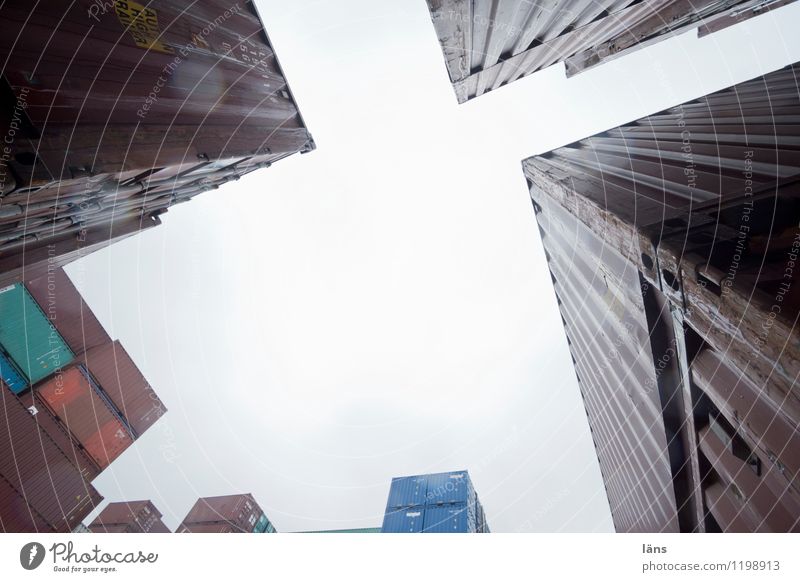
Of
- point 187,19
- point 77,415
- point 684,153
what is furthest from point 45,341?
point 684,153

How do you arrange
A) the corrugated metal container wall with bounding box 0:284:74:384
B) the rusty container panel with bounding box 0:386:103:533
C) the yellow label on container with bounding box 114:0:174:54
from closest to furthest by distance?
1. the yellow label on container with bounding box 114:0:174:54
2. the rusty container panel with bounding box 0:386:103:533
3. the corrugated metal container wall with bounding box 0:284:74:384

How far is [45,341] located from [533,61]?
100 feet

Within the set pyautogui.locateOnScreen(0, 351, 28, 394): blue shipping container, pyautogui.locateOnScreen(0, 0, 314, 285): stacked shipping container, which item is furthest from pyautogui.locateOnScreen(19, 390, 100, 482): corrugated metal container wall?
pyautogui.locateOnScreen(0, 0, 314, 285): stacked shipping container

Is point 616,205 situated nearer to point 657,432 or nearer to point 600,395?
point 657,432

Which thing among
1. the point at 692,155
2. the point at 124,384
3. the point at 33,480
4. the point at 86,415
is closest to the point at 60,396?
the point at 86,415

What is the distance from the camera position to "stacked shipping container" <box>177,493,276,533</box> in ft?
100

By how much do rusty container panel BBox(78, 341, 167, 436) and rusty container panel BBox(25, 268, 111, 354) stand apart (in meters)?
0.74

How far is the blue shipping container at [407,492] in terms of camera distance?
3128cm

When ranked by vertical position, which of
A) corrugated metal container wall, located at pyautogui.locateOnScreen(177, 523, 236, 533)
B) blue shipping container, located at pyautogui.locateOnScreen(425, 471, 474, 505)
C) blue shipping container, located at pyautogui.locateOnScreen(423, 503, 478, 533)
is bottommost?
blue shipping container, located at pyautogui.locateOnScreen(425, 471, 474, 505)

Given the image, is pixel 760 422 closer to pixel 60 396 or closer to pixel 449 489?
pixel 60 396

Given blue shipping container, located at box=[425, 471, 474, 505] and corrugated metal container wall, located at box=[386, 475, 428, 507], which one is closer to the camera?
blue shipping container, located at box=[425, 471, 474, 505]

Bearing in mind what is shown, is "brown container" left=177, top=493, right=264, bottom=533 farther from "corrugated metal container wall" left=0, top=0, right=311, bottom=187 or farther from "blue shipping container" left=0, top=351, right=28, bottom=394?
"corrugated metal container wall" left=0, top=0, right=311, bottom=187

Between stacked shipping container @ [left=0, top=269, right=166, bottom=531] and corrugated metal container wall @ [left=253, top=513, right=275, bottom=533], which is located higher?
stacked shipping container @ [left=0, top=269, right=166, bottom=531]

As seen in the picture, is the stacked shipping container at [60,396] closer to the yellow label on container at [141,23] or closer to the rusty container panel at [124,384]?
the rusty container panel at [124,384]
